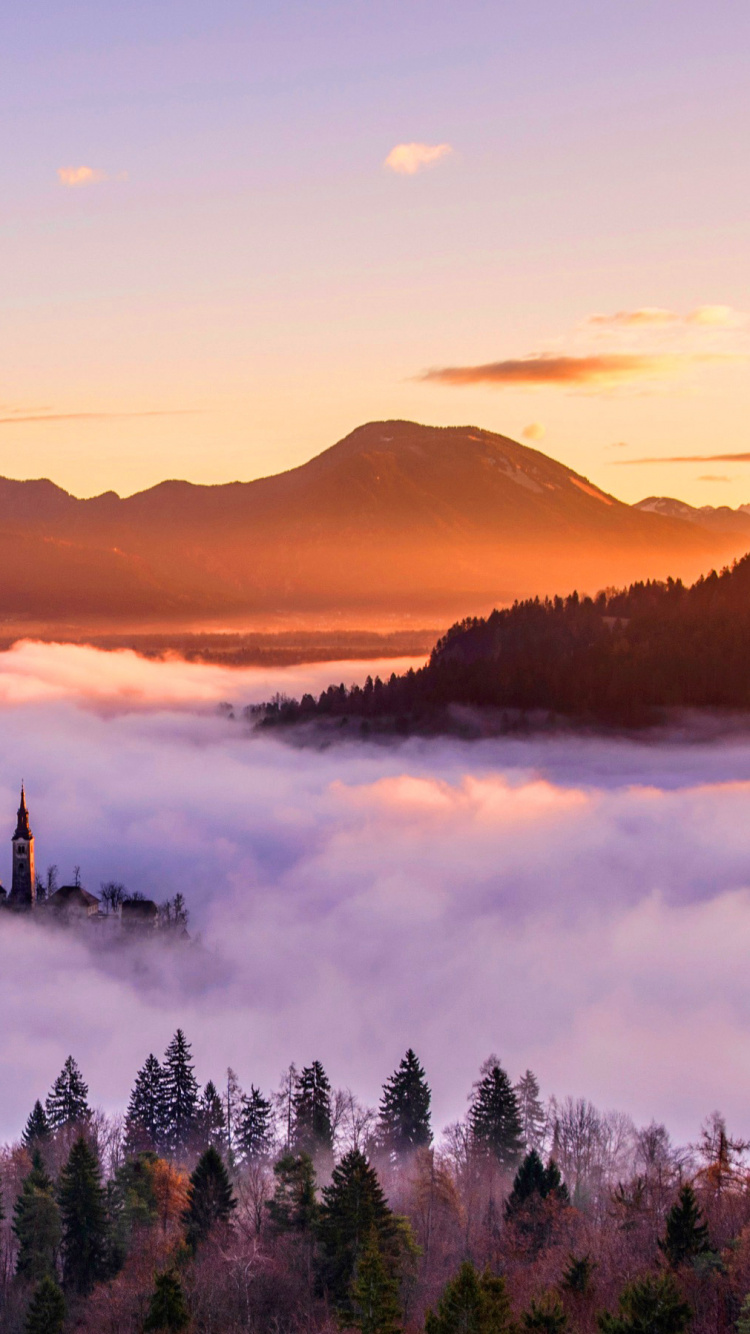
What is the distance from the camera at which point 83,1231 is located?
2584 inches

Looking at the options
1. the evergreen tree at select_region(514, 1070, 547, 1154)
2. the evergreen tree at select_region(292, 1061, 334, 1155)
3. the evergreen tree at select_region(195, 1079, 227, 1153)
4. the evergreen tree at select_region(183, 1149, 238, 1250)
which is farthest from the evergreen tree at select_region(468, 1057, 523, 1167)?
the evergreen tree at select_region(195, 1079, 227, 1153)

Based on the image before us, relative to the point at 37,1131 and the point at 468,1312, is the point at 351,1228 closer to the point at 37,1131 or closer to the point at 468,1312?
the point at 468,1312

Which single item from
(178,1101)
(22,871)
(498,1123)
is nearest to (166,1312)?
(498,1123)

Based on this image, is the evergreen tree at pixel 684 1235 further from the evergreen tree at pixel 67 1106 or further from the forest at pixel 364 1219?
the evergreen tree at pixel 67 1106

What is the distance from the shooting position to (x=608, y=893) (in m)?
196

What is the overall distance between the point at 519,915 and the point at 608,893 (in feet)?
46.2

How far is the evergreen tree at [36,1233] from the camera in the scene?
65.3 m

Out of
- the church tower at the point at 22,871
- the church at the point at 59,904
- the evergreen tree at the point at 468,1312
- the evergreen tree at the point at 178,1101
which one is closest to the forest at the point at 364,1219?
the evergreen tree at the point at 468,1312

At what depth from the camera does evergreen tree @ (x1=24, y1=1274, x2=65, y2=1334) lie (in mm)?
55094

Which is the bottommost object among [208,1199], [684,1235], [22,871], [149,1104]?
[149,1104]

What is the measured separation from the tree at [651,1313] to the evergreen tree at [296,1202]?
2176 centimetres

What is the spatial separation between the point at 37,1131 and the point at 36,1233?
2021cm

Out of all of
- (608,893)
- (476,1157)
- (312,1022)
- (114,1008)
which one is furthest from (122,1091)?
(608,893)

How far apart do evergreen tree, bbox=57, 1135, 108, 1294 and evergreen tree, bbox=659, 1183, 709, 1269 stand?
1146 inches
